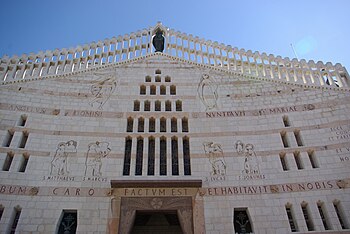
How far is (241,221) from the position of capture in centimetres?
1073

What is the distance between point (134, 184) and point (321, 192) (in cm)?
646

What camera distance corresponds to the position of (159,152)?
1222 cm

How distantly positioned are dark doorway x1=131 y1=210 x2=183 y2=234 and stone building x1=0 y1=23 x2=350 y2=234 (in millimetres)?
42

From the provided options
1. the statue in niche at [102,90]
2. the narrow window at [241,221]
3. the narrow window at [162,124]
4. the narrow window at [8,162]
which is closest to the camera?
the narrow window at [241,221]

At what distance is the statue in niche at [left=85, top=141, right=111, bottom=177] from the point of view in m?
11.5

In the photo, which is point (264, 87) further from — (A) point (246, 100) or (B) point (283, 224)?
(B) point (283, 224)

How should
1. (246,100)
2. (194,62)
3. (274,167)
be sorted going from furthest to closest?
(194,62)
(246,100)
(274,167)

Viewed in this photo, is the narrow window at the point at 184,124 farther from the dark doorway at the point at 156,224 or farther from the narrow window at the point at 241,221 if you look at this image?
the narrow window at the point at 241,221

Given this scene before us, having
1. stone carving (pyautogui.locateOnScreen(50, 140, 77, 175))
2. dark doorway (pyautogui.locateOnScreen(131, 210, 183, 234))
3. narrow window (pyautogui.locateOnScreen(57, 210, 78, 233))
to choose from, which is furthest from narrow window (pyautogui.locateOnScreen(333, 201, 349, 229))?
stone carving (pyautogui.locateOnScreen(50, 140, 77, 175))

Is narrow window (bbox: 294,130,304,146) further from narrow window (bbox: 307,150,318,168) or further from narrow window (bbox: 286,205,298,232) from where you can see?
narrow window (bbox: 286,205,298,232)

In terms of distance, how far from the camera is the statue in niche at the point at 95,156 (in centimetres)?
1152

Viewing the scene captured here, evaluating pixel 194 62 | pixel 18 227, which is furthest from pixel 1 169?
pixel 194 62

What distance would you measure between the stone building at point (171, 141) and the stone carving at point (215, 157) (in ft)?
0.14

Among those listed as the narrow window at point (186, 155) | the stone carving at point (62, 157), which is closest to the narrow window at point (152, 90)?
the narrow window at point (186, 155)
